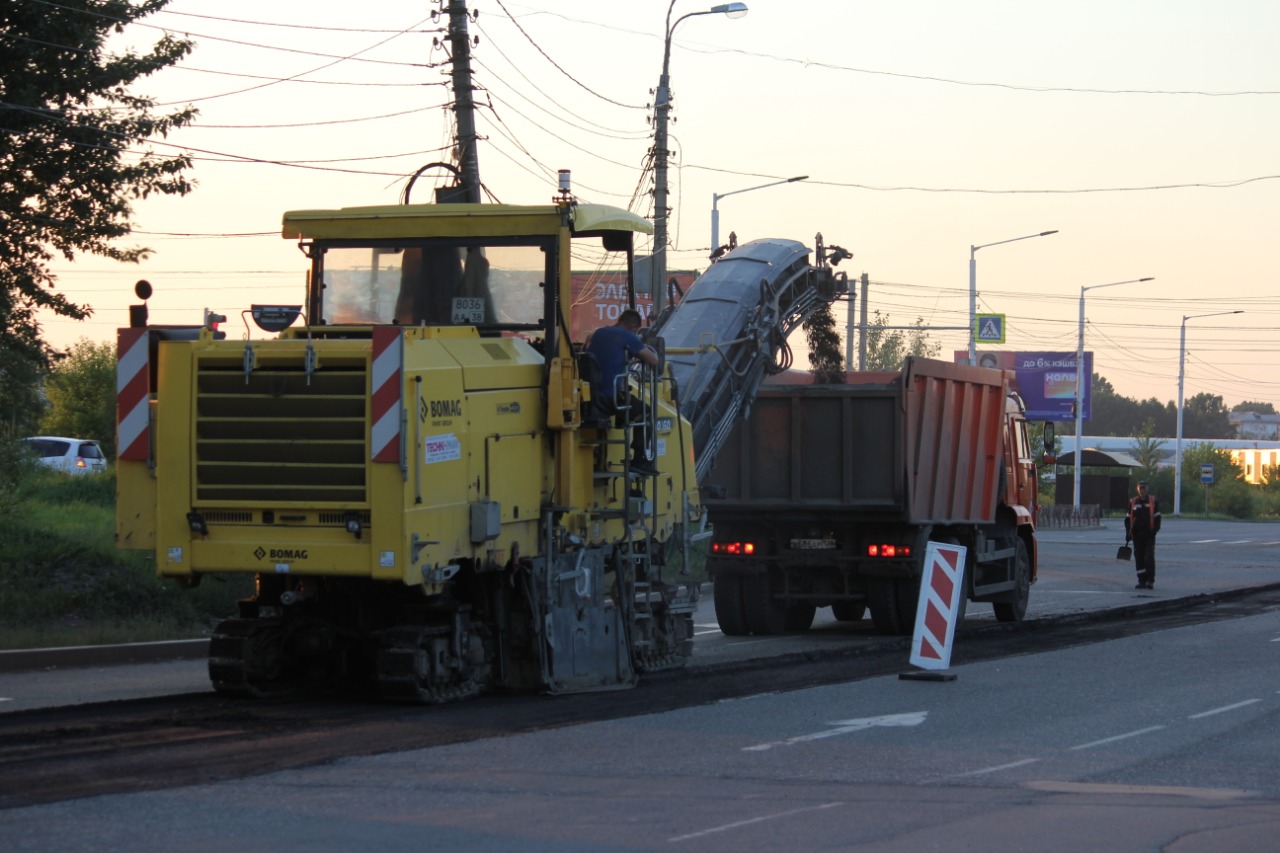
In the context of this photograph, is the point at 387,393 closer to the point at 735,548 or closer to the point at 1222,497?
the point at 735,548

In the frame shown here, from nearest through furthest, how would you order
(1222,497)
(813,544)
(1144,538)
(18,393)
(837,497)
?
(837,497) < (813,544) < (18,393) < (1144,538) < (1222,497)

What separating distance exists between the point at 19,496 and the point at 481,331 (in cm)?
947

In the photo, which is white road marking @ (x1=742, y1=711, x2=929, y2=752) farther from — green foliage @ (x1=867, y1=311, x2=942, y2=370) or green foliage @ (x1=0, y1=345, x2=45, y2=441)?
green foliage @ (x1=867, y1=311, x2=942, y2=370)

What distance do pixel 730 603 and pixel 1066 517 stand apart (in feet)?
147

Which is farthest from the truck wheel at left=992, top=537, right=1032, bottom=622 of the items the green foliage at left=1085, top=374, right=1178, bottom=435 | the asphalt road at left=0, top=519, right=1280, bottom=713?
the green foliage at left=1085, top=374, right=1178, bottom=435

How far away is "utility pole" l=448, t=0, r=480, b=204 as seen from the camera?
2036cm

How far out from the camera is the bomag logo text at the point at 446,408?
10.2 metres

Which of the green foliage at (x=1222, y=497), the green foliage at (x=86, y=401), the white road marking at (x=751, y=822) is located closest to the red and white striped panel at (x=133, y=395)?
the white road marking at (x=751, y=822)

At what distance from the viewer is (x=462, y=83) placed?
20.8m

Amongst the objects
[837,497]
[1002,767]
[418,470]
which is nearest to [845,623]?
[837,497]

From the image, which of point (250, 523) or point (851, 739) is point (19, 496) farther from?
point (851, 739)

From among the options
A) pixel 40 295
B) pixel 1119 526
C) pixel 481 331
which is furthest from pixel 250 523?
pixel 1119 526

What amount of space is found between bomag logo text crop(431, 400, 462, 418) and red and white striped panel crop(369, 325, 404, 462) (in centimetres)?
32

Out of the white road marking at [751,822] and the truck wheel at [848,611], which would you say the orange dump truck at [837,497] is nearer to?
the truck wheel at [848,611]
